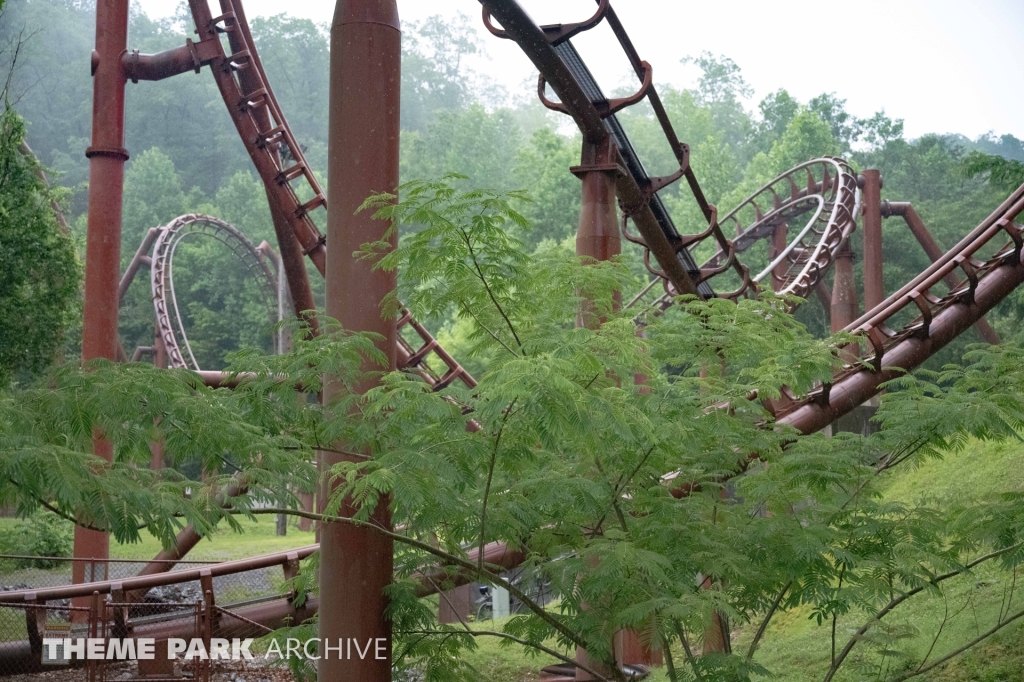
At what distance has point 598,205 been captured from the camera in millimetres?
7891

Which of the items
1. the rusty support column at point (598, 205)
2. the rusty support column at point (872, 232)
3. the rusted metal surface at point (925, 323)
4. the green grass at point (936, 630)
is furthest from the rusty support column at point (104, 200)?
the rusty support column at point (872, 232)

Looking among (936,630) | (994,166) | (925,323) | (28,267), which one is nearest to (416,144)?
(28,267)

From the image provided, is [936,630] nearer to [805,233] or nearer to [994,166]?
[994,166]

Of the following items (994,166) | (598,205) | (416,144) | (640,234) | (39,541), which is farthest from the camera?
(416,144)

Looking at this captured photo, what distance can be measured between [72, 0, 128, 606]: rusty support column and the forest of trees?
56.2 ft

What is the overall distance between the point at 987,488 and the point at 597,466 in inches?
354

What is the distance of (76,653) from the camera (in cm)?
880

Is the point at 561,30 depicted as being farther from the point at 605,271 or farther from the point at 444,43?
the point at 444,43

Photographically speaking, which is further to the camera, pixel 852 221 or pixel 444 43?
pixel 444 43

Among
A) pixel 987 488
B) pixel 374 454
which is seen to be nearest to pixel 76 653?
pixel 374 454

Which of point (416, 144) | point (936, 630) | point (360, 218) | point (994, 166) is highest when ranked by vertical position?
point (416, 144)

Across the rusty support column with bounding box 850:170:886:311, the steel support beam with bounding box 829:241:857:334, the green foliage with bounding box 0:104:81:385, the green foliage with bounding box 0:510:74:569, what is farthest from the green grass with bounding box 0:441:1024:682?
the steel support beam with bounding box 829:241:857:334

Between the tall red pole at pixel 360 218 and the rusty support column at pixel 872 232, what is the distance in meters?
15.2

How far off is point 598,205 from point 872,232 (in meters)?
13.0
